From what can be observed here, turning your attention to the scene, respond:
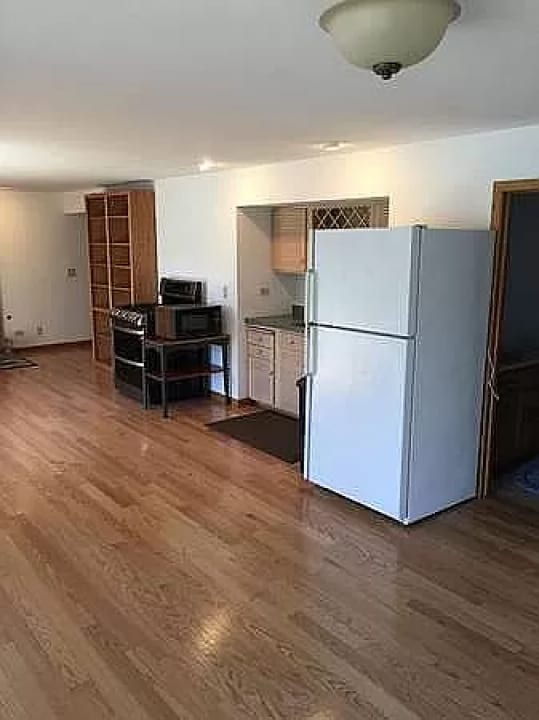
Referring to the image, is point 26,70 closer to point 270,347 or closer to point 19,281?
point 270,347

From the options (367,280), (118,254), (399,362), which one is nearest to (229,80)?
(367,280)

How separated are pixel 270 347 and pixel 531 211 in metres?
2.53

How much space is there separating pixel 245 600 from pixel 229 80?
90.2 inches

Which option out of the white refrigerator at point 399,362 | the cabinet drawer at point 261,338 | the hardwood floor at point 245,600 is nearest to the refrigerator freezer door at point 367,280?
the white refrigerator at point 399,362

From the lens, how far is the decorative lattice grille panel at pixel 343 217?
5215 mm

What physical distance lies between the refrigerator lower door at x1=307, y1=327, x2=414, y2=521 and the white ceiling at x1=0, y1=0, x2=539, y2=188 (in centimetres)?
125

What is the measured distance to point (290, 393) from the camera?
18.4 feet

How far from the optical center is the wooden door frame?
3.58 m

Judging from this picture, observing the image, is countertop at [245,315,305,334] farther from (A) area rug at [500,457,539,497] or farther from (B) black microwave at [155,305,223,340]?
(A) area rug at [500,457,539,497]

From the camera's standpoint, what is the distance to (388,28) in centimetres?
159

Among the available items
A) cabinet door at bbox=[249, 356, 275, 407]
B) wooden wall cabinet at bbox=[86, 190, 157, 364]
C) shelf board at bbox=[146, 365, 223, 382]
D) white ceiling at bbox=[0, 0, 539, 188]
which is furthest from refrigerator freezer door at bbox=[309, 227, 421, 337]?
wooden wall cabinet at bbox=[86, 190, 157, 364]

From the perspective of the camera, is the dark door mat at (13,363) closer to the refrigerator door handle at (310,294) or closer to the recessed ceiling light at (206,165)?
the recessed ceiling light at (206,165)

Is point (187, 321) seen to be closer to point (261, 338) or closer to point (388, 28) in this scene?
point (261, 338)

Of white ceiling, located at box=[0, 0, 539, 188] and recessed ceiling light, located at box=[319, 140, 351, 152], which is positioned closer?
white ceiling, located at box=[0, 0, 539, 188]
